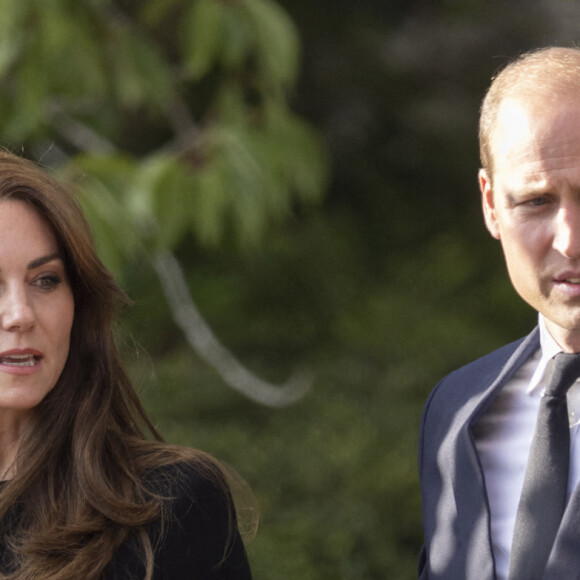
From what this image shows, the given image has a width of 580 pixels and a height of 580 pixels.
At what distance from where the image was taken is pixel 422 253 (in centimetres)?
691

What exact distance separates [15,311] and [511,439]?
1.10m

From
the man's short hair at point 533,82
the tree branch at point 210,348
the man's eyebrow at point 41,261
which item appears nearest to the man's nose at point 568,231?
the man's short hair at point 533,82

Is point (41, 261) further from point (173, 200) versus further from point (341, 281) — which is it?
point (341, 281)

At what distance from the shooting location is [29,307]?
7.75 feet

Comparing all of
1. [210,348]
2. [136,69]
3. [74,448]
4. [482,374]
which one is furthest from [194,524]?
[210,348]

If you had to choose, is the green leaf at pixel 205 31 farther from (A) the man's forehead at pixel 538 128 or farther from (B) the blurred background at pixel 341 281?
(A) the man's forehead at pixel 538 128

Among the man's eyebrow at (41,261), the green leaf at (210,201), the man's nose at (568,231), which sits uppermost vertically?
the green leaf at (210,201)

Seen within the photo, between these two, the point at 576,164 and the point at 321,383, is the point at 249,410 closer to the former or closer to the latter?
the point at 321,383

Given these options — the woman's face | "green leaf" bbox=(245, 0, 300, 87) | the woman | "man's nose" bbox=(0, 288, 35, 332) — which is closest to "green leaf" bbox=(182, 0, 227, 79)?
"green leaf" bbox=(245, 0, 300, 87)

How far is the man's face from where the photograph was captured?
1.98 metres

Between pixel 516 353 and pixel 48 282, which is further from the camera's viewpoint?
pixel 48 282

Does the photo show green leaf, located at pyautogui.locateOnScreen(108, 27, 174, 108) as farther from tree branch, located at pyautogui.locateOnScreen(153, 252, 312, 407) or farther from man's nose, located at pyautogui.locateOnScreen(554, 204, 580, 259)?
man's nose, located at pyautogui.locateOnScreen(554, 204, 580, 259)

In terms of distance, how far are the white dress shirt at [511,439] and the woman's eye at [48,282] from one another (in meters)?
1.00

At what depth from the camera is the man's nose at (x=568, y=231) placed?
6.47ft
